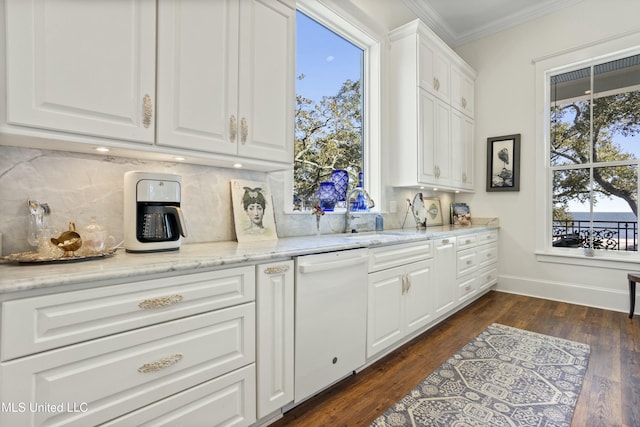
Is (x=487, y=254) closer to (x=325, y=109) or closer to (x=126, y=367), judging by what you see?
(x=325, y=109)

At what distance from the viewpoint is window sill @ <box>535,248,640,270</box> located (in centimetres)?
335

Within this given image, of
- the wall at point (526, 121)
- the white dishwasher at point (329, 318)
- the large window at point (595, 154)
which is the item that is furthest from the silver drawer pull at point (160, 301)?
the large window at point (595, 154)

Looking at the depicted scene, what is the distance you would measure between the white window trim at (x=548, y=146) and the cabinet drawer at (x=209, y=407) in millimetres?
3886

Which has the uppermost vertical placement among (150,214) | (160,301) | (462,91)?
(462,91)

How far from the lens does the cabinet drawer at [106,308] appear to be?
2.97ft

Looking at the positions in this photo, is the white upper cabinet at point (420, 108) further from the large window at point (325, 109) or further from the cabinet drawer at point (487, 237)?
the cabinet drawer at point (487, 237)

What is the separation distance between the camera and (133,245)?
145cm

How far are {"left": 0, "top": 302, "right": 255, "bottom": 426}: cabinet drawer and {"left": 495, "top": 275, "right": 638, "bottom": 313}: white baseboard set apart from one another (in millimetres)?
3886

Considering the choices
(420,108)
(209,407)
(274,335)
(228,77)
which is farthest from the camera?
(420,108)

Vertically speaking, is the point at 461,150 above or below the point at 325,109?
below

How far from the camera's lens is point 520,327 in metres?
2.91

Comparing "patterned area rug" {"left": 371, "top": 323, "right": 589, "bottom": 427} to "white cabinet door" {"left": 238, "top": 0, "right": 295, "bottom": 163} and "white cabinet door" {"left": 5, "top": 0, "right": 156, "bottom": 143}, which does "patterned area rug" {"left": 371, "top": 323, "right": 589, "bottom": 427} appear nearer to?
"white cabinet door" {"left": 238, "top": 0, "right": 295, "bottom": 163}

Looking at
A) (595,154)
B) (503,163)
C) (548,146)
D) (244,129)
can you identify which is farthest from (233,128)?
(595,154)

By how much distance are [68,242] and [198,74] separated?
950 mm
